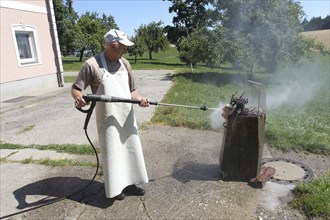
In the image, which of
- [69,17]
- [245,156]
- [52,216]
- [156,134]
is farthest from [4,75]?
[69,17]

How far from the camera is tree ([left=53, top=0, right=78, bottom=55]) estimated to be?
91.1ft

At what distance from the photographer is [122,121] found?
299 cm

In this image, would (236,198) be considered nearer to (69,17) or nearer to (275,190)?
(275,190)

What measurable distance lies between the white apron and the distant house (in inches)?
287

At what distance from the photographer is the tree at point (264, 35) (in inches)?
432

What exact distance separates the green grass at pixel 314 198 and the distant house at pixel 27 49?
8635 mm

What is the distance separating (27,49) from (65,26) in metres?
19.9

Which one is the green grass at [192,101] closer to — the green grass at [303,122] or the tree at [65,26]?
the green grass at [303,122]

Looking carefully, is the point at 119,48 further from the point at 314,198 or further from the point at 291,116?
the point at 291,116

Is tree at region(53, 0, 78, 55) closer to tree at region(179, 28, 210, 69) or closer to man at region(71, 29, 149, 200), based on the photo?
tree at region(179, 28, 210, 69)

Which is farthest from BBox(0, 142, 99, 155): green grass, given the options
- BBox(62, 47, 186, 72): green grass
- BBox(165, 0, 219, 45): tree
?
BBox(165, 0, 219, 45): tree

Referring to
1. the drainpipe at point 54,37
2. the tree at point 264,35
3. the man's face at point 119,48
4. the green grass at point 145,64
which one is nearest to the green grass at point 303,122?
the tree at point 264,35

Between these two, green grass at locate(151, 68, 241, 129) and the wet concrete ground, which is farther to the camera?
green grass at locate(151, 68, 241, 129)

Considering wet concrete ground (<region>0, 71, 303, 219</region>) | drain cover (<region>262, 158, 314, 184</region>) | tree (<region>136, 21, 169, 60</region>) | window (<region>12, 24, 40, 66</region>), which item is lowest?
drain cover (<region>262, 158, 314, 184</region>)
